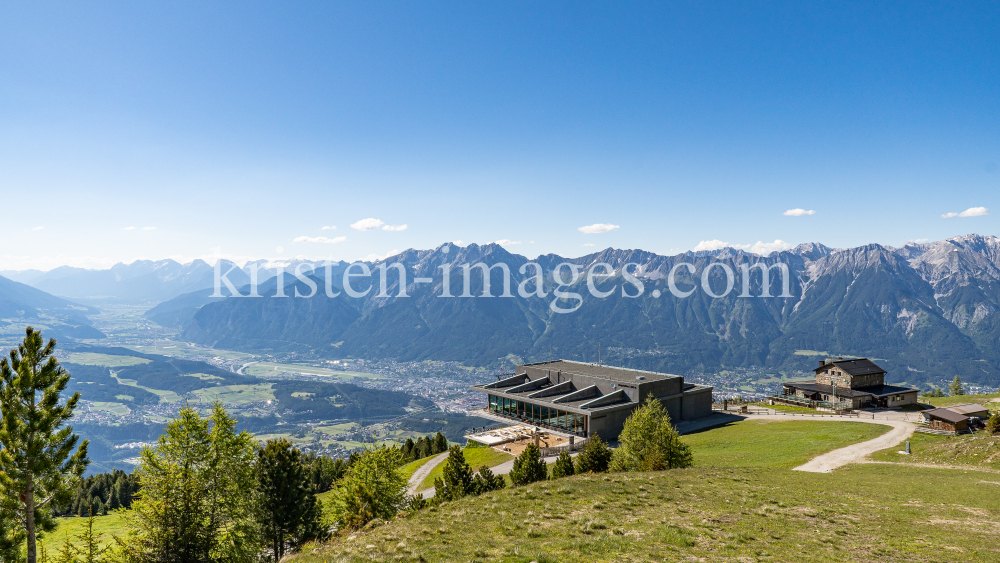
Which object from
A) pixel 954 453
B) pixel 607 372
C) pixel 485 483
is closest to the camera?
pixel 485 483

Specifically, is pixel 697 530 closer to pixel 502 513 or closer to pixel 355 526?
pixel 502 513

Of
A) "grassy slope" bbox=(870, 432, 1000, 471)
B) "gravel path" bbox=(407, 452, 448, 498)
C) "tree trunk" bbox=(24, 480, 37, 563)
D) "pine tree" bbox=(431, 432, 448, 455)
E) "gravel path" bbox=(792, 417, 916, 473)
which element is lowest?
"pine tree" bbox=(431, 432, 448, 455)

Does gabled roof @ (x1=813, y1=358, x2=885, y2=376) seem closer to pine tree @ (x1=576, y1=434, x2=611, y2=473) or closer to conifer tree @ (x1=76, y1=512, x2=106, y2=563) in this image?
pine tree @ (x1=576, y1=434, x2=611, y2=473)

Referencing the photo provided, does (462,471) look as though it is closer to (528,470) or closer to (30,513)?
(528,470)

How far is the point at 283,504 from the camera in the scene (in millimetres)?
31891

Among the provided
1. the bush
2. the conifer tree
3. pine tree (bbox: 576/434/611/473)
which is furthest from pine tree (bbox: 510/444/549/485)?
the conifer tree

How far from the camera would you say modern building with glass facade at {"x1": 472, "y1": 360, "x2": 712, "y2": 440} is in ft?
213

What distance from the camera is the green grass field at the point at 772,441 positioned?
45344 mm

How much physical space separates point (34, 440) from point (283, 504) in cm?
1610

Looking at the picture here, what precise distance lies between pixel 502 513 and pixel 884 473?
3234 centimetres

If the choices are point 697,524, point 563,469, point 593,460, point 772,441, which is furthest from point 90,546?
point 772,441

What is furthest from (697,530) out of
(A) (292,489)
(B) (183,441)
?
(B) (183,441)

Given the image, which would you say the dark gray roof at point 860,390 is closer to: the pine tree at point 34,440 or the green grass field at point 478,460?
the green grass field at point 478,460

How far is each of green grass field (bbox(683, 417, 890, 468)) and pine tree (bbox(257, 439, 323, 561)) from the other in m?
33.0
